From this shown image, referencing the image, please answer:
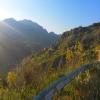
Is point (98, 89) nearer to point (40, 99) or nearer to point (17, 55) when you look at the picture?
point (40, 99)

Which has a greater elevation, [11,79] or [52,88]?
[52,88]

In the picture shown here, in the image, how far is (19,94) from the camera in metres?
5.46

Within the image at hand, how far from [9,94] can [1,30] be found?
617 ft

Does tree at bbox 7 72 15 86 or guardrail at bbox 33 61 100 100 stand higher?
guardrail at bbox 33 61 100 100

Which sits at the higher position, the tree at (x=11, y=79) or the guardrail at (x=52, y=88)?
the guardrail at (x=52, y=88)

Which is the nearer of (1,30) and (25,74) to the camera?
(25,74)

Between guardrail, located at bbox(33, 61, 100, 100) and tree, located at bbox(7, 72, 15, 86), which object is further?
tree, located at bbox(7, 72, 15, 86)

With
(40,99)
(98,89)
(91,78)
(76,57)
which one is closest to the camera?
(40,99)

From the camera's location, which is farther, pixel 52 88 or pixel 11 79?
pixel 11 79

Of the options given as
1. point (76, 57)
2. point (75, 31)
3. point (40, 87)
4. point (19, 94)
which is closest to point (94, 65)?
point (40, 87)

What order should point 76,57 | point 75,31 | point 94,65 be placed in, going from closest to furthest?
point 94,65
point 76,57
point 75,31

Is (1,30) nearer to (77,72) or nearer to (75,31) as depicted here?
(75,31)

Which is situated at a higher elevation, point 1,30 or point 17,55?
point 1,30

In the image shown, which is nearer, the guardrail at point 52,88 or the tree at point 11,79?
the guardrail at point 52,88
